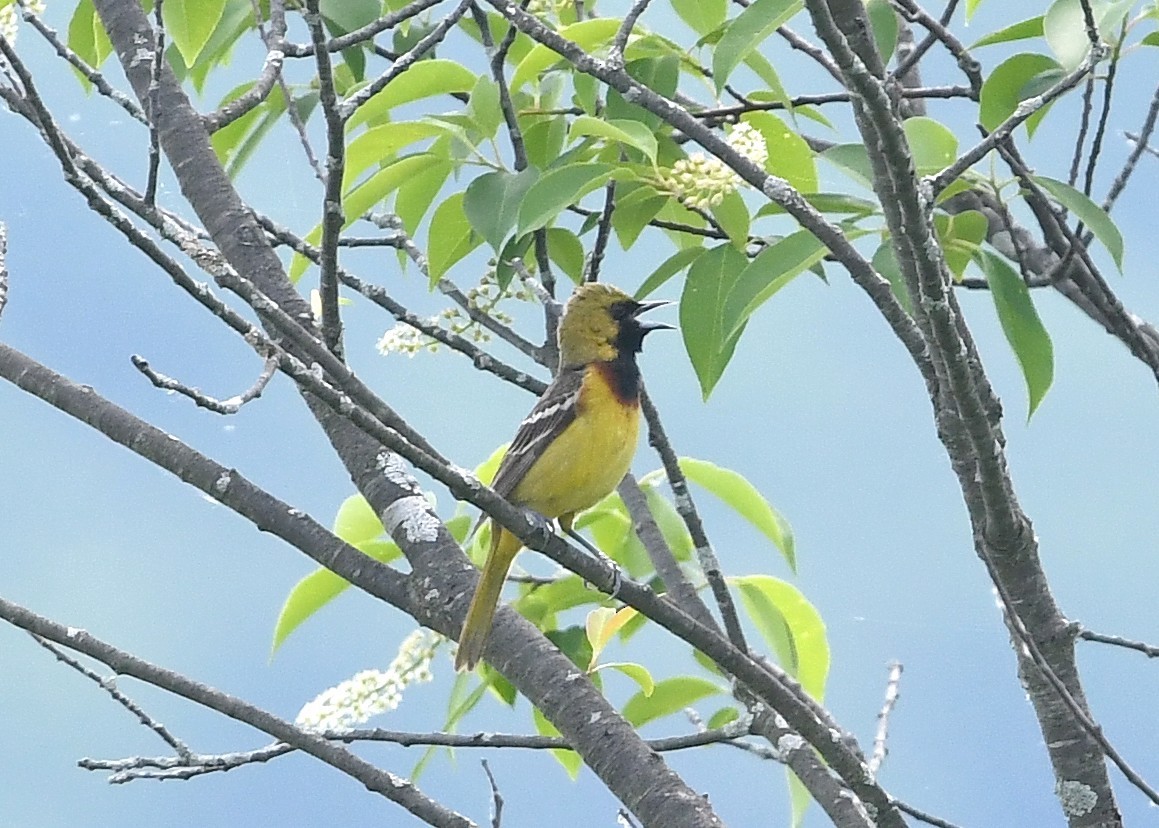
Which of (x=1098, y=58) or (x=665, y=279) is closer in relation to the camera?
(x=1098, y=58)

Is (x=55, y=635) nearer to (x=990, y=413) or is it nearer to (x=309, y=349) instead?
(x=309, y=349)

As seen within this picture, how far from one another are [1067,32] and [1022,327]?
0.48 meters

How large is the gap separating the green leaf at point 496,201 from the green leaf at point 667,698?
3.32 feet

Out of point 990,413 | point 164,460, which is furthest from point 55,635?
point 990,413

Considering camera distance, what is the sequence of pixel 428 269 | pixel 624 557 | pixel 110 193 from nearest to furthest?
pixel 110 193, pixel 428 269, pixel 624 557

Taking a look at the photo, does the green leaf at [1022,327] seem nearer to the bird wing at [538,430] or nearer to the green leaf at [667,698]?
the green leaf at [667,698]

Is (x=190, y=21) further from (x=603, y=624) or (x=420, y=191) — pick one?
(x=603, y=624)

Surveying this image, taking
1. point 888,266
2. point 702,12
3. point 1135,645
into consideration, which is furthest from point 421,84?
point 1135,645

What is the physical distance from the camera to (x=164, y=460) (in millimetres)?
2545

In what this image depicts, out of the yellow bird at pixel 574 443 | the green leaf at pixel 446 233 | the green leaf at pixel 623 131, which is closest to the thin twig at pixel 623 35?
the green leaf at pixel 623 131

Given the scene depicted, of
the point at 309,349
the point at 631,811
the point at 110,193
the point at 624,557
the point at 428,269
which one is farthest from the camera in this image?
the point at 624,557

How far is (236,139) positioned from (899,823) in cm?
203

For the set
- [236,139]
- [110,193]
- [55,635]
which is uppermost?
[236,139]

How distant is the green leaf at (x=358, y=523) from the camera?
3086 mm
